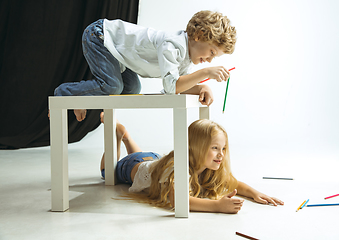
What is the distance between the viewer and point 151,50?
4.70 ft

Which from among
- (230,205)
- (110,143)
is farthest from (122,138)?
(230,205)

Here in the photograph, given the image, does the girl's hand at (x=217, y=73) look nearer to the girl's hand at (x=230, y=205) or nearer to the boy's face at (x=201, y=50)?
the boy's face at (x=201, y=50)

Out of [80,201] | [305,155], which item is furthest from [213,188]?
[305,155]

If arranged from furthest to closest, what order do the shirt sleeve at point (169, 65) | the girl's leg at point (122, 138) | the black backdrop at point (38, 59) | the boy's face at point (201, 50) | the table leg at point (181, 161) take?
1. the black backdrop at point (38, 59)
2. the girl's leg at point (122, 138)
3. the boy's face at point (201, 50)
4. the shirt sleeve at point (169, 65)
5. the table leg at point (181, 161)

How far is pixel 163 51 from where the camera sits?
1.31m

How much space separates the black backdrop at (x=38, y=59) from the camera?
9.87ft

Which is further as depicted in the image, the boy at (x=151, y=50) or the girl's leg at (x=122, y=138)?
the girl's leg at (x=122, y=138)

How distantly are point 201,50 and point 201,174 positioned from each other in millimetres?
478

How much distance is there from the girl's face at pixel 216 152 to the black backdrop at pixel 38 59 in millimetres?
1880

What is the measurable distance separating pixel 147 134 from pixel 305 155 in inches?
52.1

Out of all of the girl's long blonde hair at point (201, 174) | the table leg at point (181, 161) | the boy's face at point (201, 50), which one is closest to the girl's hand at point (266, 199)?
the girl's long blonde hair at point (201, 174)

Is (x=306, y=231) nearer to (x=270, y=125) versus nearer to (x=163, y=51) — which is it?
(x=163, y=51)

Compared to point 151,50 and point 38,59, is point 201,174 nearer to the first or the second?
point 151,50

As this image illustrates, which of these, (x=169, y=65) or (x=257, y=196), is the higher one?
(x=169, y=65)
